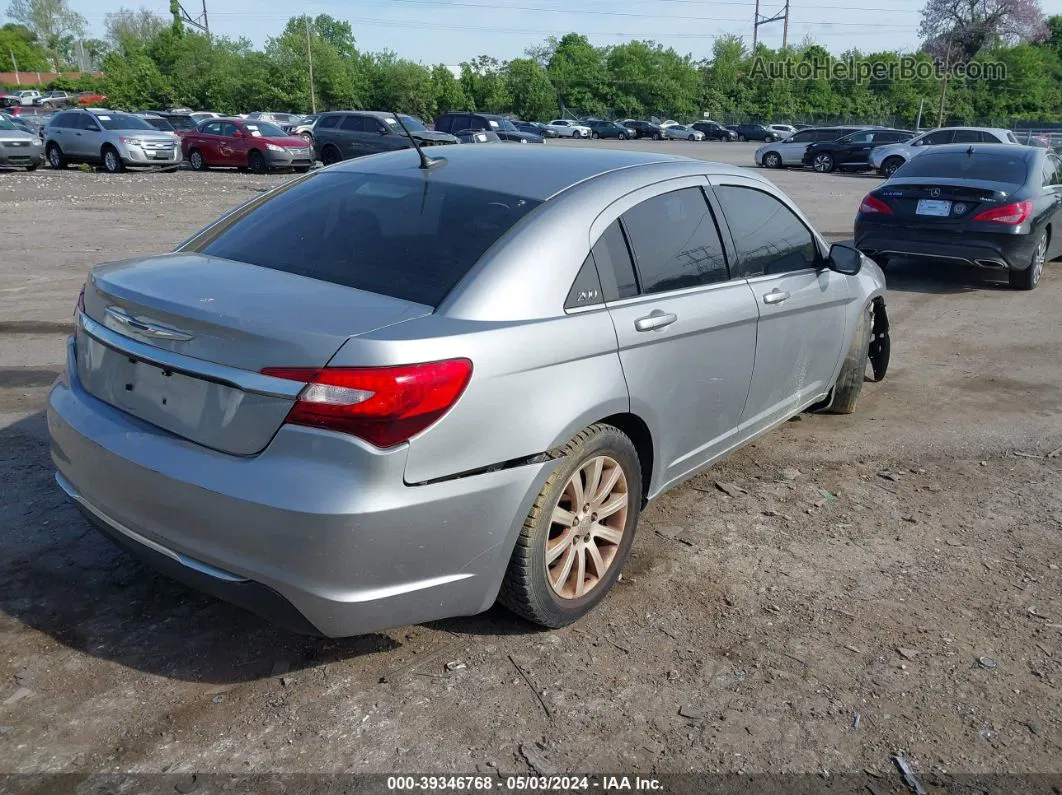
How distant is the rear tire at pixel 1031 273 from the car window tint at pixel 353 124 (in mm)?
19837

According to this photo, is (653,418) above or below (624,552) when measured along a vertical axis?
above

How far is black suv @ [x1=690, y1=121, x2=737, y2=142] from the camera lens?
6419 cm

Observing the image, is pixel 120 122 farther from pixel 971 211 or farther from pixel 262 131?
pixel 971 211

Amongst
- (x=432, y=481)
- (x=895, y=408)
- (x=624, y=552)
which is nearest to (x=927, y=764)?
(x=624, y=552)

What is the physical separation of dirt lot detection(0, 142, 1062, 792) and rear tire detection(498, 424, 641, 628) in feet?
0.46

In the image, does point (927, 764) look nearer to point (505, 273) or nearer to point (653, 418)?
point (653, 418)

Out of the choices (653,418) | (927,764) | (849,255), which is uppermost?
(849,255)


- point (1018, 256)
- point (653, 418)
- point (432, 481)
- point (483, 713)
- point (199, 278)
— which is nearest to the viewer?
point (432, 481)

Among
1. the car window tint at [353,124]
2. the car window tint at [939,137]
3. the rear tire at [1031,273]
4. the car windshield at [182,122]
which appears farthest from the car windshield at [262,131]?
the rear tire at [1031,273]

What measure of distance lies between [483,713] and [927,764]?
1.35m

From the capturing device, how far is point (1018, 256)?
986 cm

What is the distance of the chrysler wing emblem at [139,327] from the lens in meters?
2.89

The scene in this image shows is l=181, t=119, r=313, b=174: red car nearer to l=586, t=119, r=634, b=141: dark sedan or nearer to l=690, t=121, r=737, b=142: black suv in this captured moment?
l=586, t=119, r=634, b=141: dark sedan

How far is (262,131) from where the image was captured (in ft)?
84.8
